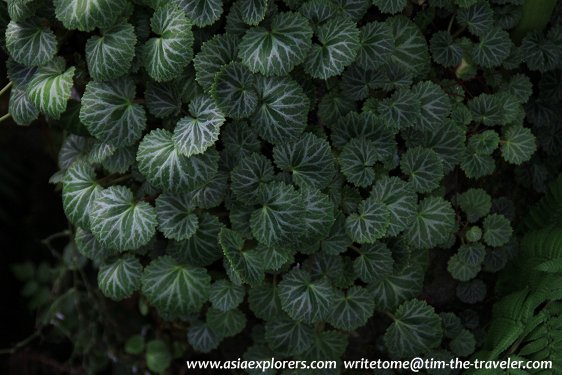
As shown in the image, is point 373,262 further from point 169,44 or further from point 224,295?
point 169,44

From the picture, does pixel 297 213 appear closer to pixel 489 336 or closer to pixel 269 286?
pixel 269 286

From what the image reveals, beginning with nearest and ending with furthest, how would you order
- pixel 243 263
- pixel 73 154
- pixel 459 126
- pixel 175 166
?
pixel 175 166, pixel 243 263, pixel 459 126, pixel 73 154

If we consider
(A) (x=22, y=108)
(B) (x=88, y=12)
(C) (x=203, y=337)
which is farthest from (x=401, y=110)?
(A) (x=22, y=108)

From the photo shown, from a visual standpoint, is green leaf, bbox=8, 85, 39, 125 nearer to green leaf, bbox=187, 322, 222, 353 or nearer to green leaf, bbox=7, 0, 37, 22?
green leaf, bbox=7, 0, 37, 22

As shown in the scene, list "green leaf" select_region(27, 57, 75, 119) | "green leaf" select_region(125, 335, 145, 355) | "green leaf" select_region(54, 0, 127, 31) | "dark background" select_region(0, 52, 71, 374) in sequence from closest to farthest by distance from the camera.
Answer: "green leaf" select_region(54, 0, 127, 31), "green leaf" select_region(27, 57, 75, 119), "green leaf" select_region(125, 335, 145, 355), "dark background" select_region(0, 52, 71, 374)

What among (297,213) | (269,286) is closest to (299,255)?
(269,286)

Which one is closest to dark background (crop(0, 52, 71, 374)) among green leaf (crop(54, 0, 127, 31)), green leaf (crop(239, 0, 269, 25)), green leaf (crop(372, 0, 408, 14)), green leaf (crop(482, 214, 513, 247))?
green leaf (crop(54, 0, 127, 31))
